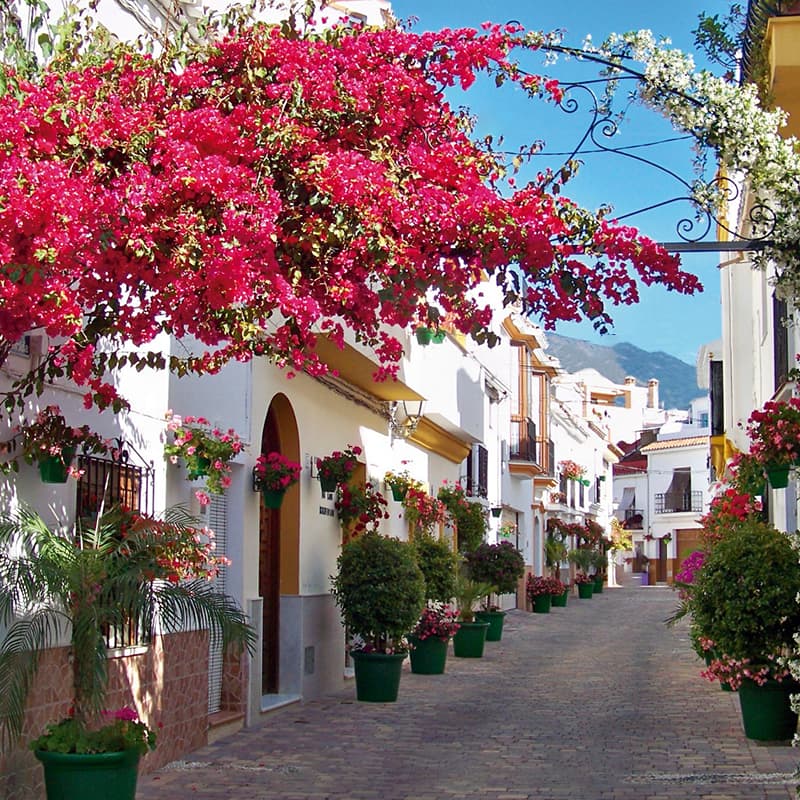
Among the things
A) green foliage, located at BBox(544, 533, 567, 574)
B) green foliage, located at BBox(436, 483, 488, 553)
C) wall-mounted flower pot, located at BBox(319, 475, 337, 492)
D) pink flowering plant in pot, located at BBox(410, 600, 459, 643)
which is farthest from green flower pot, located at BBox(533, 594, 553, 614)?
wall-mounted flower pot, located at BBox(319, 475, 337, 492)

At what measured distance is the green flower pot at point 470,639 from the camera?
2208 cm

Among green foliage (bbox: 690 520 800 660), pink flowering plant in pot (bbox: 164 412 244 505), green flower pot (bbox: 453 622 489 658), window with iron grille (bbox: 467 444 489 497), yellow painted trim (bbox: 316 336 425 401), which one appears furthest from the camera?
window with iron grille (bbox: 467 444 489 497)

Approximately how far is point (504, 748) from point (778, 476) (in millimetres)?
3674

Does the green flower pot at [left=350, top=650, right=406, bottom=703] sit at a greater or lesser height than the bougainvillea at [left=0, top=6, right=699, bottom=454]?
lesser

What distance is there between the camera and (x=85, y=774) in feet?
25.0

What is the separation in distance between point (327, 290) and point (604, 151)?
2658 mm

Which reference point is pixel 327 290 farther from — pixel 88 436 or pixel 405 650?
pixel 405 650

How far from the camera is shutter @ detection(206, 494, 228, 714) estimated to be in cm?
1255

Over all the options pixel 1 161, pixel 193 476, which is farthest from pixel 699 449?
pixel 1 161

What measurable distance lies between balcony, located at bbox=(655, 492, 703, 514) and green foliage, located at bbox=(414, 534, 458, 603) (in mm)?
48492

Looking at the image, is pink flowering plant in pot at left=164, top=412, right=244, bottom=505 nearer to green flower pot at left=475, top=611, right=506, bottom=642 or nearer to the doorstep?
the doorstep

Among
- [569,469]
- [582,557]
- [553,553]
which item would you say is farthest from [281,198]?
[569,469]

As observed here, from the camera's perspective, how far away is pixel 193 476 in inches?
445

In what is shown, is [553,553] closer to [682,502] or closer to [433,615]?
[682,502]
